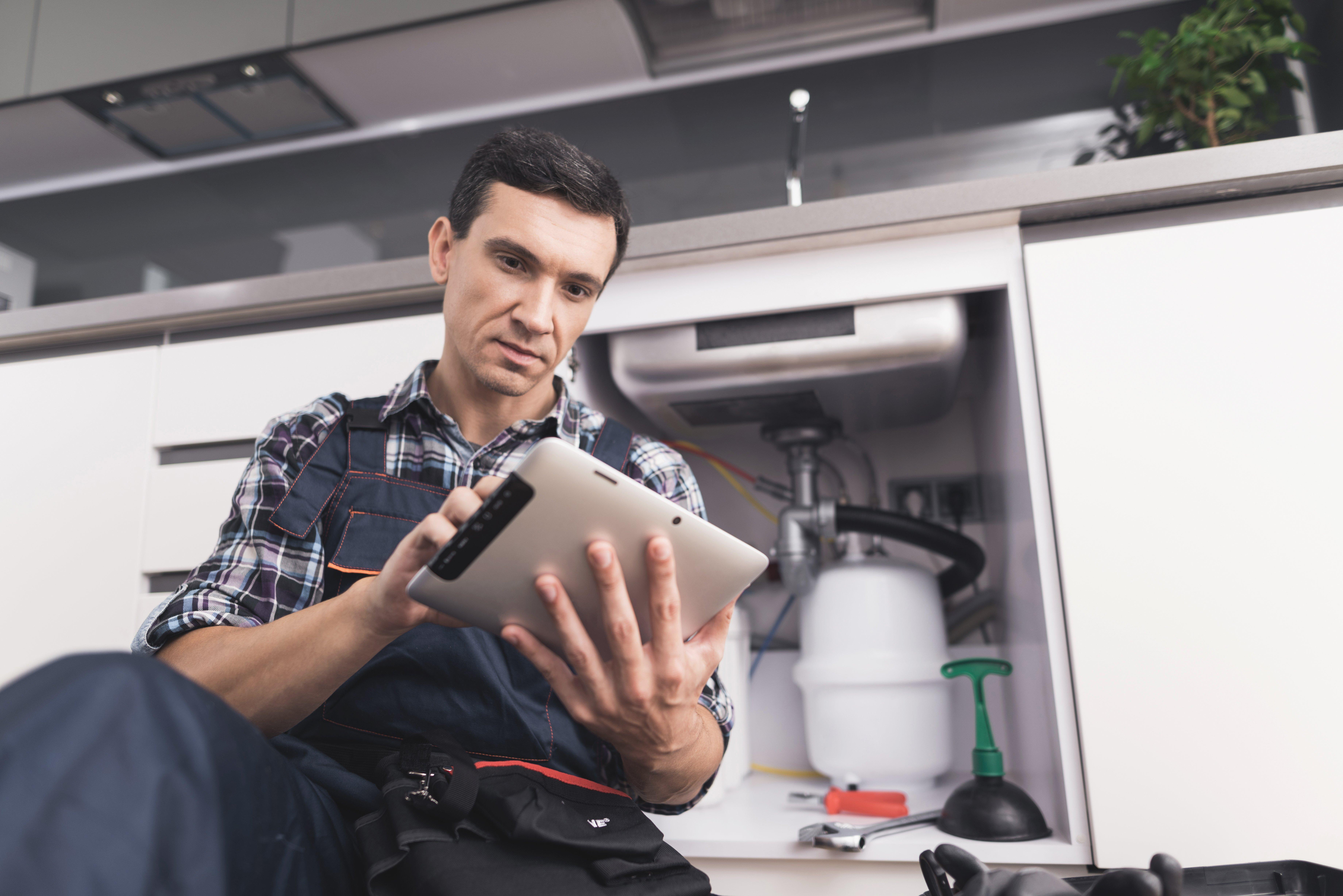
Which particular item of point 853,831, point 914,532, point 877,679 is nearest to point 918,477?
point 914,532

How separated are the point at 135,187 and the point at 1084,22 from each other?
7.29 feet

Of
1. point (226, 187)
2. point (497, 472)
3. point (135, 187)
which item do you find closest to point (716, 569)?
point (497, 472)

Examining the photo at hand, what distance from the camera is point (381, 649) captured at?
640 millimetres

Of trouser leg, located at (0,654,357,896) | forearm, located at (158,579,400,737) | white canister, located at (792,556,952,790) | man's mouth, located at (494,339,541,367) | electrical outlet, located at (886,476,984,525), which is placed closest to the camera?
trouser leg, located at (0,654,357,896)

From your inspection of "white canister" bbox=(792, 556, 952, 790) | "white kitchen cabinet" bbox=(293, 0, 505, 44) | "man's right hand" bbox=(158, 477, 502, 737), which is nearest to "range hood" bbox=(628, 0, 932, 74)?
"white kitchen cabinet" bbox=(293, 0, 505, 44)

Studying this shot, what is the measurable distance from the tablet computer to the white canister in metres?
0.57

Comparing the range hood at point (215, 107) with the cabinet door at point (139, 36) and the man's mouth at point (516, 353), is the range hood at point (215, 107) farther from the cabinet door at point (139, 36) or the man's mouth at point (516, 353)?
the man's mouth at point (516, 353)

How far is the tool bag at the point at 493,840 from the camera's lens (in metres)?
0.52

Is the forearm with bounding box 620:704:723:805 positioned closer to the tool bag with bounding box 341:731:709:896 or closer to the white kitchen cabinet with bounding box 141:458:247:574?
the tool bag with bounding box 341:731:709:896

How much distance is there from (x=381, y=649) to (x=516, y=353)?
32cm

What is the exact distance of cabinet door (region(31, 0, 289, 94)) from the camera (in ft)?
5.10

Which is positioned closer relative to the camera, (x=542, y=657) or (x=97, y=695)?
(x=97, y=695)

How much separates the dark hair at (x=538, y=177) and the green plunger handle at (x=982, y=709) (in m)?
0.64

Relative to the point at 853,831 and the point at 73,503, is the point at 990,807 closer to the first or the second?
the point at 853,831
